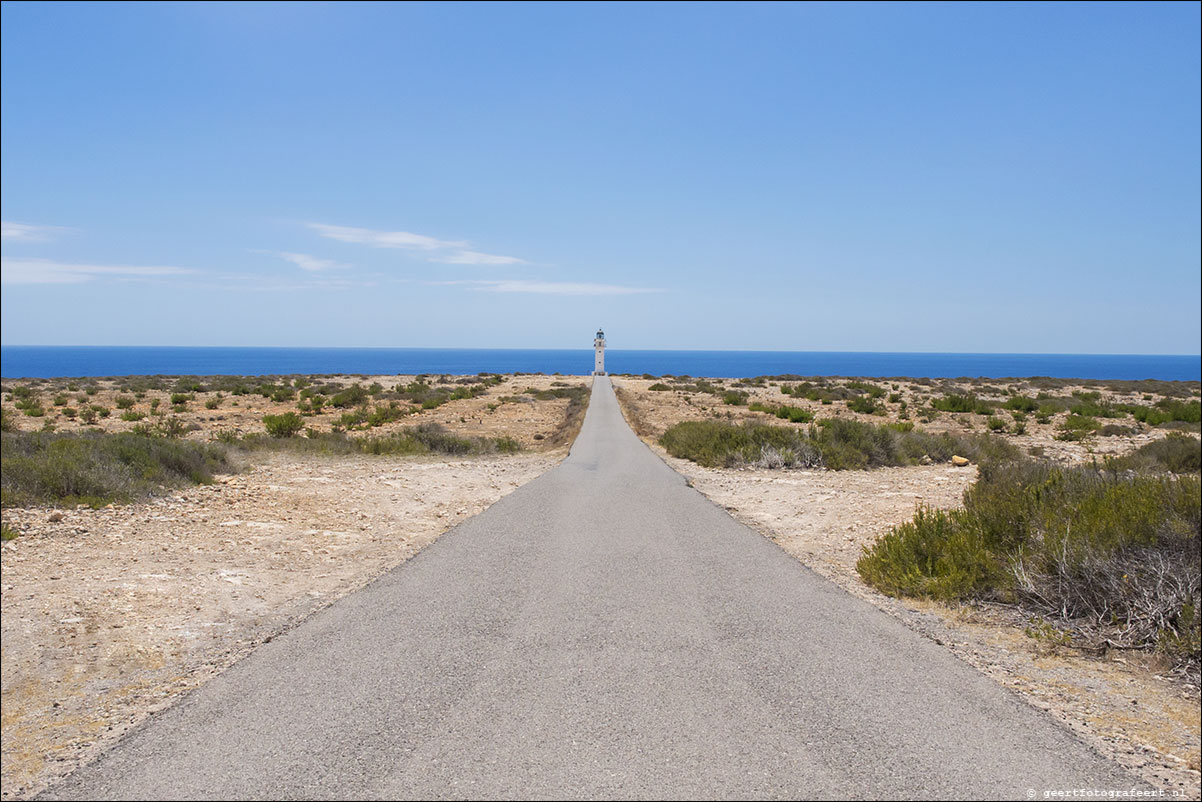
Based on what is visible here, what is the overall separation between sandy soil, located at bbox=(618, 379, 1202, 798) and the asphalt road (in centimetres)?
34

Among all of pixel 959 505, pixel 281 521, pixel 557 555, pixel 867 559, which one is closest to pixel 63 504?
pixel 281 521

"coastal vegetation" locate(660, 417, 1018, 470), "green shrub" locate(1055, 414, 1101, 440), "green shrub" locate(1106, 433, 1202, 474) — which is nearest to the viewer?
"green shrub" locate(1106, 433, 1202, 474)

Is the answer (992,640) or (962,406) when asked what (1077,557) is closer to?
(992,640)

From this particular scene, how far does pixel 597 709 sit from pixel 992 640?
3958 mm

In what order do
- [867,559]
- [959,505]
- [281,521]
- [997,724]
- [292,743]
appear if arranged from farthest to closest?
[959,505] < [281,521] < [867,559] < [997,724] < [292,743]

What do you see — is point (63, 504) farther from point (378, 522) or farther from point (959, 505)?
point (959, 505)

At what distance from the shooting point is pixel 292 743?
4.26 m

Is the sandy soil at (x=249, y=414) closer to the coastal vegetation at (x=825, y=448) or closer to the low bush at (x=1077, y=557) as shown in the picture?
the coastal vegetation at (x=825, y=448)

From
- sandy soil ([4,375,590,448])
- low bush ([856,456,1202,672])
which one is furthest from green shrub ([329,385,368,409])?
low bush ([856,456,1202,672])

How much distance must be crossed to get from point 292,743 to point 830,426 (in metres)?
19.4

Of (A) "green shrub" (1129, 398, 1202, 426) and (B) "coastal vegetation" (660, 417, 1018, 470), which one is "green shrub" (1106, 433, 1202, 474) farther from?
(A) "green shrub" (1129, 398, 1202, 426)

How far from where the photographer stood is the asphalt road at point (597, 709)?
3.89 meters

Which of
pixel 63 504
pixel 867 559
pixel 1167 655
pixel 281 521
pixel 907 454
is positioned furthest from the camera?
pixel 907 454

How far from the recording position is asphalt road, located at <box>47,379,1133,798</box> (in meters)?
3.89
